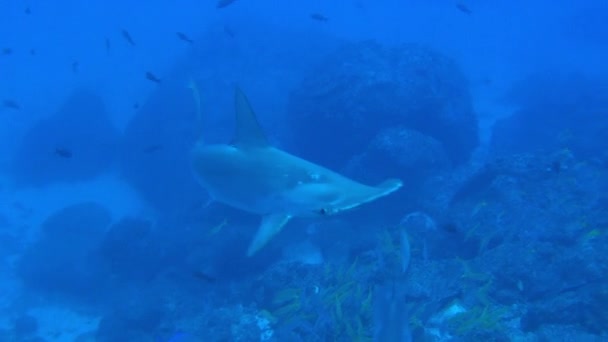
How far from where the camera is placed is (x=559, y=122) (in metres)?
21.2

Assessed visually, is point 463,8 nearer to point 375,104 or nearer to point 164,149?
point 375,104

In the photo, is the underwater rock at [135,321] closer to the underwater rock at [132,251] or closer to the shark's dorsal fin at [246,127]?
the underwater rock at [132,251]

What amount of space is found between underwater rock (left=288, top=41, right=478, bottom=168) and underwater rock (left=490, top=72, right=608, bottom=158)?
12.6ft

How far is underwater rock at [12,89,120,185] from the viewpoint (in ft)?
77.0

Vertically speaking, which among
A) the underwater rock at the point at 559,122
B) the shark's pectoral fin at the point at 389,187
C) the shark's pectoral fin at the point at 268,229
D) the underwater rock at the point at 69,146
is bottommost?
the underwater rock at the point at 69,146

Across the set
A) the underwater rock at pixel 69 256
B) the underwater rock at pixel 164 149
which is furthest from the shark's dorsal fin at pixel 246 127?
the underwater rock at pixel 164 149

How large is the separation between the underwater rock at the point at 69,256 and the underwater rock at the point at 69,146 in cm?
450

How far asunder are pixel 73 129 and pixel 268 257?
2001 cm

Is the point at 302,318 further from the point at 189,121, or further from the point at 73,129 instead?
the point at 73,129

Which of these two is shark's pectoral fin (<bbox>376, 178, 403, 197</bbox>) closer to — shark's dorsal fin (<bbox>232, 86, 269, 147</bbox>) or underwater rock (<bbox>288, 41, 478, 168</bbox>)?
shark's dorsal fin (<bbox>232, 86, 269, 147</bbox>)

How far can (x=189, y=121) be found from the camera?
20453 millimetres

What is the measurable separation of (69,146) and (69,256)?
10126mm

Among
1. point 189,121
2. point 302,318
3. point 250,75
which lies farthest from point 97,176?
point 302,318

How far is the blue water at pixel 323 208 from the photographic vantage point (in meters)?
6.18
